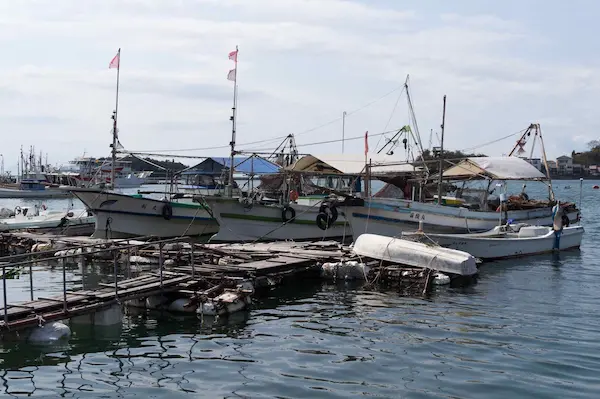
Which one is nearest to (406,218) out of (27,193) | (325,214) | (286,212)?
(325,214)

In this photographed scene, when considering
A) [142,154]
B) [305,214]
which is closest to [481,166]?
[305,214]

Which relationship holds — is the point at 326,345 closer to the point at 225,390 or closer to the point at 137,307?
the point at 225,390

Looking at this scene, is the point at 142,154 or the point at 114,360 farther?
the point at 142,154

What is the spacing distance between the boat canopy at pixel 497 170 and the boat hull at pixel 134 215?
12.8 metres

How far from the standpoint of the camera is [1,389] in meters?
11.6

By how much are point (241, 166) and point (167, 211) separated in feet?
23.3

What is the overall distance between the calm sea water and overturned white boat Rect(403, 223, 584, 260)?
5.87 m

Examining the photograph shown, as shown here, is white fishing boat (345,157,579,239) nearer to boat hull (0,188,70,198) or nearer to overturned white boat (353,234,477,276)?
overturned white boat (353,234,477,276)

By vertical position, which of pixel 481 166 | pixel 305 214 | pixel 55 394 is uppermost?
pixel 481 166

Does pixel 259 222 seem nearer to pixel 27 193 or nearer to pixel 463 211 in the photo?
pixel 463 211

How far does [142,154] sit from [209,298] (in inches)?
714

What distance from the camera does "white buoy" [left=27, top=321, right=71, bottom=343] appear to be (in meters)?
14.0

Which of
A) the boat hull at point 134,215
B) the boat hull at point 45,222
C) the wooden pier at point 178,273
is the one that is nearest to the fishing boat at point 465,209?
the wooden pier at point 178,273

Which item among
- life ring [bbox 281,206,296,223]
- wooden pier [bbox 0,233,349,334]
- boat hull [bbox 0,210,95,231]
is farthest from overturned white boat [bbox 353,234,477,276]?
boat hull [bbox 0,210,95,231]
